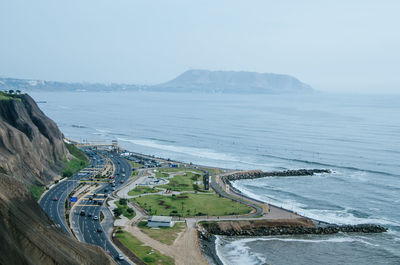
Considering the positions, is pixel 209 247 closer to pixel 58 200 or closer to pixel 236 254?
pixel 236 254

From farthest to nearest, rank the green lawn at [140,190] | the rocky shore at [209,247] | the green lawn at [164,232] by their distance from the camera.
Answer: the green lawn at [140,190], the green lawn at [164,232], the rocky shore at [209,247]

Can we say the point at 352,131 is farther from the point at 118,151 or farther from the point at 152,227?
the point at 152,227

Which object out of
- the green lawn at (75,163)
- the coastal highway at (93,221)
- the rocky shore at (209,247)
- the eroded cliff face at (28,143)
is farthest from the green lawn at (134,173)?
the rocky shore at (209,247)

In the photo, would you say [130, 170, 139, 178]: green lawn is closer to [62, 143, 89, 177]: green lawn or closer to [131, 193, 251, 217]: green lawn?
[62, 143, 89, 177]: green lawn

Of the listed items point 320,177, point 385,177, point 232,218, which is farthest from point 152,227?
point 385,177

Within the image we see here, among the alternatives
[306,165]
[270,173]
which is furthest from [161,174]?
[306,165]

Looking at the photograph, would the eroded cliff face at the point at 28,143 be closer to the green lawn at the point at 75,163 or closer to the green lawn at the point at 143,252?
the green lawn at the point at 75,163
